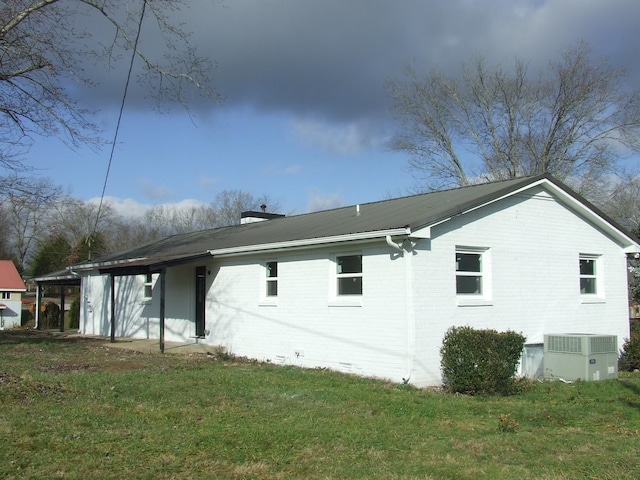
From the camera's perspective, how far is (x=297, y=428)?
7.43m

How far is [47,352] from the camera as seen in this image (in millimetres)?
16031

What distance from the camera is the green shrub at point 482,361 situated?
10.4m

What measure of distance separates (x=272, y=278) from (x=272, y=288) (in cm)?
31

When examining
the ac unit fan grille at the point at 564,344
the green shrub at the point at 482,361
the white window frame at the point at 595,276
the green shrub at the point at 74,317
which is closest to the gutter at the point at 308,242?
the green shrub at the point at 482,361

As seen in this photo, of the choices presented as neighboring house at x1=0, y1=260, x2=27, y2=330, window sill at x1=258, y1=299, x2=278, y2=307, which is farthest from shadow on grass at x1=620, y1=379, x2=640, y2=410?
neighboring house at x1=0, y1=260, x2=27, y2=330

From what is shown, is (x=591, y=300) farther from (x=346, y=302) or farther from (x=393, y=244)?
(x=393, y=244)

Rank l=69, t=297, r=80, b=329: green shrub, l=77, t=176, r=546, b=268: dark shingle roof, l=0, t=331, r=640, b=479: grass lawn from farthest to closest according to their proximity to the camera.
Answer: l=69, t=297, r=80, b=329: green shrub, l=77, t=176, r=546, b=268: dark shingle roof, l=0, t=331, r=640, b=479: grass lawn

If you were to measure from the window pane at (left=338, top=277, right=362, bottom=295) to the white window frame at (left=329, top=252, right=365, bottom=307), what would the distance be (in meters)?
0.04

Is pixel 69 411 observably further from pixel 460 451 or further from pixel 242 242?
pixel 242 242

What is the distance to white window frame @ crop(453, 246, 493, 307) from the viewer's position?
1241cm

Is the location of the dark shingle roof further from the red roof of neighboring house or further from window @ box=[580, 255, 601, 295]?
the red roof of neighboring house

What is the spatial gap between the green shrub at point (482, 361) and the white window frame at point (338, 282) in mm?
2312

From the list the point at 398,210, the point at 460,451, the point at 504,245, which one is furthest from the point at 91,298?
the point at 460,451

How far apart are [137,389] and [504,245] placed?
26.5 feet
